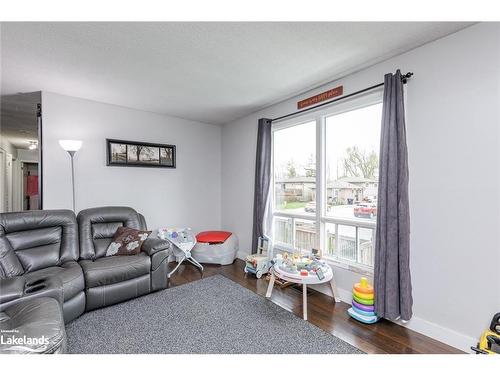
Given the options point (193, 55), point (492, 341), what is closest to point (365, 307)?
point (492, 341)

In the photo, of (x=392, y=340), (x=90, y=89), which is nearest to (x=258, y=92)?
(x=90, y=89)

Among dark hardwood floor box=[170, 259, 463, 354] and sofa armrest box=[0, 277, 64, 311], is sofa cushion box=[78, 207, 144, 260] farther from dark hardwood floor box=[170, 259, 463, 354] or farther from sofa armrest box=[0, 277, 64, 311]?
dark hardwood floor box=[170, 259, 463, 354]

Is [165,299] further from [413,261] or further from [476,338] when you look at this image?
[476,338]

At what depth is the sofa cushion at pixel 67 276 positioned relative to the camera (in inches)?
82.8

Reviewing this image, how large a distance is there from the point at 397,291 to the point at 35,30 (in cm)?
370

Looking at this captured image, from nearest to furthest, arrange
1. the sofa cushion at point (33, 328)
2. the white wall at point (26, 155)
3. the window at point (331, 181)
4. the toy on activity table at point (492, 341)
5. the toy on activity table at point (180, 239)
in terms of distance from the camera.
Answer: the sofa cushion at point (33, 328), the toy on activity table at point (492, 341), the window at point (331, 181), the toy on activity table at point (180, 239), the white wall at point (26, 155)

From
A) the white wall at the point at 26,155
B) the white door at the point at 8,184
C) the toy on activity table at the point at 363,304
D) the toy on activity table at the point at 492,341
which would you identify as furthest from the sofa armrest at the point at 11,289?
the white wall at the point at 26,155

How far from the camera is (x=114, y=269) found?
2510 mm

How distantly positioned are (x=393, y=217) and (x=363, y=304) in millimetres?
888

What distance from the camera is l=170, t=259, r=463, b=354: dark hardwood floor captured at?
1.87m

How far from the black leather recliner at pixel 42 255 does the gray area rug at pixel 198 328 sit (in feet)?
1.20

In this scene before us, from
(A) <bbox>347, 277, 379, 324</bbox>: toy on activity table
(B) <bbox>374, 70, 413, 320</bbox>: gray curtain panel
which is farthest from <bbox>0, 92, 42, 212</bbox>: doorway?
(B) <bbox>374, 70, 413, 320</bbox>: gray curtain panel

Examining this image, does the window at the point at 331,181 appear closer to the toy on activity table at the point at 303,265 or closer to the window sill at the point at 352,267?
the window sill at the point at 352,267
